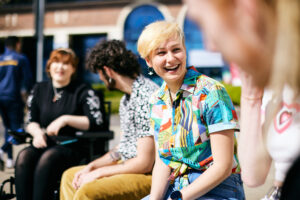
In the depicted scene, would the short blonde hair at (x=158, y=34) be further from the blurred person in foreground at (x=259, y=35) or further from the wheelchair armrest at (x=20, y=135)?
the wheelchair armrest at (x=20, y=135)

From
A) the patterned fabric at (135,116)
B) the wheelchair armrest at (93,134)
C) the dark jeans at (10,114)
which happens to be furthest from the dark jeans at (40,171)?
the dark jeans at (10,114)

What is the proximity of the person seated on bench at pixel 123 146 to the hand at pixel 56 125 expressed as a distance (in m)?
0.51

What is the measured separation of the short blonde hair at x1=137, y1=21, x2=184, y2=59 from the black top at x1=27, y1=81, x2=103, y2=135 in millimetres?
1324

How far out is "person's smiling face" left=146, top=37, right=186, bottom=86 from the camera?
2.07 meters

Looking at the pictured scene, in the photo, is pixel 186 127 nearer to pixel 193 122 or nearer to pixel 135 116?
pixel 193 122

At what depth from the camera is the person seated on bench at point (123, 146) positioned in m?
2.35

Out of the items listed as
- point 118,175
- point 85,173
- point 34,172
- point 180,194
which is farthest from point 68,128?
point 180,194

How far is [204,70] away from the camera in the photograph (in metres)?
19.6

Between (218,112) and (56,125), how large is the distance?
5.85ft

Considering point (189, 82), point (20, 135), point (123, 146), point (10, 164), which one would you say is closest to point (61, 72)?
point (20, 135)

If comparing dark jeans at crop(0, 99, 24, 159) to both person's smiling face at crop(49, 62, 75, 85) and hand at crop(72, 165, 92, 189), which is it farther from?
hand at crop(72, 165, 92, 189)

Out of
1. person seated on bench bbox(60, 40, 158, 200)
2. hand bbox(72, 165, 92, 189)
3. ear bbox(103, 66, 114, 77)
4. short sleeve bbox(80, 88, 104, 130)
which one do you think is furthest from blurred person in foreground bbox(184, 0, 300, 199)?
short sleeve bbox(80, 88, 104, 130)

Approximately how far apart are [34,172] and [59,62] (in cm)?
104

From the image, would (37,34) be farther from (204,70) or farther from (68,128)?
(204,70)
